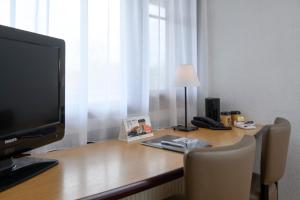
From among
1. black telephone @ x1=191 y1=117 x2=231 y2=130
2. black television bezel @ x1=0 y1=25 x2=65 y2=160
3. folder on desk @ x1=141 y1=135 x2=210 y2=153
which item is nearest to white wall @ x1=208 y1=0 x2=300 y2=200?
black telephone @ x1=191 y1=117 x2=231 y2=130

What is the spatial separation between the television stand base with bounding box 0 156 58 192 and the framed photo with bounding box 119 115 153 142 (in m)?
0.52

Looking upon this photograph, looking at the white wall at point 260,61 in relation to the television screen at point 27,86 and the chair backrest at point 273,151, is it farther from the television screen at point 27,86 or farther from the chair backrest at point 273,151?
the television screen at point 27,86

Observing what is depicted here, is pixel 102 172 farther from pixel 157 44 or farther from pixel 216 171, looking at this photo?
pixel 157 44

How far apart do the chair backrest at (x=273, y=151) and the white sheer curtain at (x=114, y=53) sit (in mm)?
800

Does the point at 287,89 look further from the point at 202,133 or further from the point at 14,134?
the point at 14,134

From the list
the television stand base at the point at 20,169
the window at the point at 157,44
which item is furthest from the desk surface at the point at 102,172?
the window at the point at 157,44

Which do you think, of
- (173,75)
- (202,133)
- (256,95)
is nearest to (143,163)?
(202,133)

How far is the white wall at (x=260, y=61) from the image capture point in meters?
1.91

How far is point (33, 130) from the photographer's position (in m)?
1.05

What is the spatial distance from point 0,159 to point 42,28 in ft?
2.27

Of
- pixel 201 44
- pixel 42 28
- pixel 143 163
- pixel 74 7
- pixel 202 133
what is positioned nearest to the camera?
pixel 143 163

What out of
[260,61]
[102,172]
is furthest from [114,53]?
[260,61]

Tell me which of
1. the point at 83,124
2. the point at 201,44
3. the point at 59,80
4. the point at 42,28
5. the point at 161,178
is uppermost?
the point at 201,44

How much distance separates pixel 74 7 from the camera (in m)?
1.44
